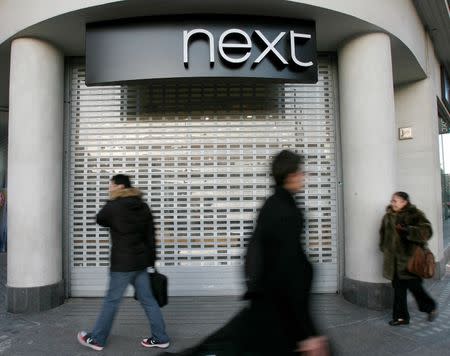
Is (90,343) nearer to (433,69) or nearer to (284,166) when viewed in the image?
(284,166)

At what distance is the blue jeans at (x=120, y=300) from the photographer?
386cm

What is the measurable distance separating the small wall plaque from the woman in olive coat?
133 inches

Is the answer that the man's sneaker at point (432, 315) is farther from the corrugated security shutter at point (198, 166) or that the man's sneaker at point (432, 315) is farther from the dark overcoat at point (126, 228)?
the dark overcoat at point (126, 228)

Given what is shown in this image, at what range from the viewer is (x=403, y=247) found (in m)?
4.62

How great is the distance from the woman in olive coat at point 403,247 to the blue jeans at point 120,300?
2.79m

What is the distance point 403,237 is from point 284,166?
3.19 m

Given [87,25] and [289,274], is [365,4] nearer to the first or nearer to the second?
[87,25]

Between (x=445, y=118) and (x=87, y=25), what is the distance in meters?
9.09

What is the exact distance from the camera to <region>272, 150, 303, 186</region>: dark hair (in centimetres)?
211

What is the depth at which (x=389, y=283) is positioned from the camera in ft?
17.8

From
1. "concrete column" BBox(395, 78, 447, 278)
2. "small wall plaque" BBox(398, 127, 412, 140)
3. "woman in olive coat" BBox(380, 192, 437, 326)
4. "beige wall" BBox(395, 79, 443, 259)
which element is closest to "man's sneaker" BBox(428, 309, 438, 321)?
"woman in olive coat" BBox(380, 192, 437, 326)

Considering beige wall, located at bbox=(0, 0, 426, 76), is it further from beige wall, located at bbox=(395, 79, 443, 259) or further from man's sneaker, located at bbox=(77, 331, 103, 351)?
man's sneaker, located at bbox=(77, 331, 103, 351)

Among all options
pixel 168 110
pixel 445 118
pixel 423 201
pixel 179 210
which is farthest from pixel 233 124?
pixel 445 118

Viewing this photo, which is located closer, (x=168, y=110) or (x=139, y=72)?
Result: (x=139, y=72)
